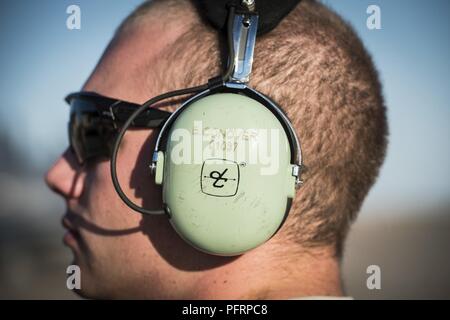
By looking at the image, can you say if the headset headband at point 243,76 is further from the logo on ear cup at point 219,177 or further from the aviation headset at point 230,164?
the logo on ear cup at point 219,177

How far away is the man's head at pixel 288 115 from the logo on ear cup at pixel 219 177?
33 cm

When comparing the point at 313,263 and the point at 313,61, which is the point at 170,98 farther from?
the point at 313,263

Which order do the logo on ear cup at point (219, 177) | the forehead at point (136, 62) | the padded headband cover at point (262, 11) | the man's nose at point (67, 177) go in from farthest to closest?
the man's nose at point (67, 177) → the forehead at point (136, 62) → the padded headband cover at point (262, 11) → the logo on ear cup at point (219, 177)

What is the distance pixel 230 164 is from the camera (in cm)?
135

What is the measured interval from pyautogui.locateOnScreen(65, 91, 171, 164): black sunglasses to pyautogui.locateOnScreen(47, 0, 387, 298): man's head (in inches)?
1.6

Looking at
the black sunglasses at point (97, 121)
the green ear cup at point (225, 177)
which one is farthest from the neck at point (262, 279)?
the black sunglasses at point (97, 121)

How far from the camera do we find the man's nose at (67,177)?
1.90m

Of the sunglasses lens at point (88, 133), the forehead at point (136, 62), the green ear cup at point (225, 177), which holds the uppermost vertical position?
the forehead at point (136, 62)

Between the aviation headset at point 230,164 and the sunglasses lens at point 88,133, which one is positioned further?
the sunglasses lens at point 88,133

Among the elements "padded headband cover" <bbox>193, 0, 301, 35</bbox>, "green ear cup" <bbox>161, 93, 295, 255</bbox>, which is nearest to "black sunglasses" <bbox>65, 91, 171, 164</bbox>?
"green ear cup" <bbox>161, 93, 295, 255</bbox>

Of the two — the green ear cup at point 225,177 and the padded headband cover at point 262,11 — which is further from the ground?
the padded headband cover at point 262,11

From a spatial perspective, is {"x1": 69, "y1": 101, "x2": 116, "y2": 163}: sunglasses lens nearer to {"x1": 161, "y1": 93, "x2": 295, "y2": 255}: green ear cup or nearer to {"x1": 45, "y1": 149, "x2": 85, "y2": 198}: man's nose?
{"x1": 45, "y1": 149, "x2": 85, "y2": 198}: man's nose

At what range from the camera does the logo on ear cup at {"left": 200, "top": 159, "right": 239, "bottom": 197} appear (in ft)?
4.43
